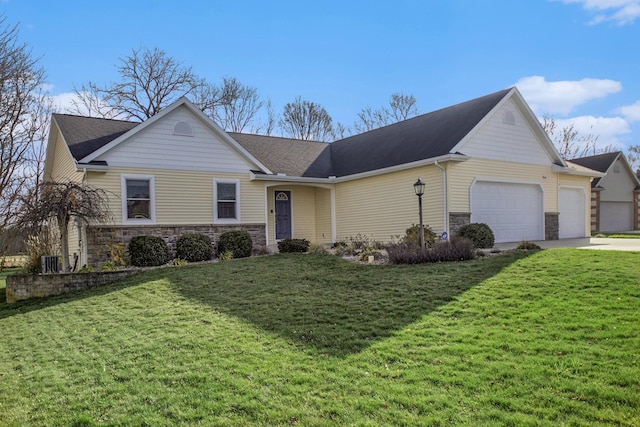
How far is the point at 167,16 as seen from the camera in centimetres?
1467

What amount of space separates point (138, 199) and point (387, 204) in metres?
8.74

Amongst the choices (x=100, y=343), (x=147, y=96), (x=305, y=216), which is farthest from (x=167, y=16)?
(x=147, y=96)

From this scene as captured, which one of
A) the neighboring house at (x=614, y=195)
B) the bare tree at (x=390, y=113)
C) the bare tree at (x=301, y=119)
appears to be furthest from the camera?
the bare tree at (x=390, y=113)

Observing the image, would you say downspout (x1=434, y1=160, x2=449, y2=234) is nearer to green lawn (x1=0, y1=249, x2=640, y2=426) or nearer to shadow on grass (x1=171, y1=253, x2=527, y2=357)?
shadow on grass (x1=171, y1=253, x2=527, y2=357)

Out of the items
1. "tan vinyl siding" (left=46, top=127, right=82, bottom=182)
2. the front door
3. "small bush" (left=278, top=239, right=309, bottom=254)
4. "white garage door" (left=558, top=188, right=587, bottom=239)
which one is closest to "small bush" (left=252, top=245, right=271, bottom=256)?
"small bush" (left=278, top=239, right=309, bottom=254)

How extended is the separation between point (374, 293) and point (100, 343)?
443 cm

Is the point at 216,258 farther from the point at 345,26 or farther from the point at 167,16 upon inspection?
the point at 345,26

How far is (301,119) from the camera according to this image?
123 ft

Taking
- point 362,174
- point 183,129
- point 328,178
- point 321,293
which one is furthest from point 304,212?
point 321,293

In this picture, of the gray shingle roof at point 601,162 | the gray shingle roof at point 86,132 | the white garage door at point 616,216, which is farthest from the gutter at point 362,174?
the white garage door at point 616,216

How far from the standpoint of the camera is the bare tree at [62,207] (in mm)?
11516

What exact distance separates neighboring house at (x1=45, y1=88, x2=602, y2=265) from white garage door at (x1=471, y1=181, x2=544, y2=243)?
0.13 ft

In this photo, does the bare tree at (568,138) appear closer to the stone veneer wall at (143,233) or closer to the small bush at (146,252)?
the stone veneer wall at (143,233)

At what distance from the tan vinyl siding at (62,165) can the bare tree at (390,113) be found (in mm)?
26629
